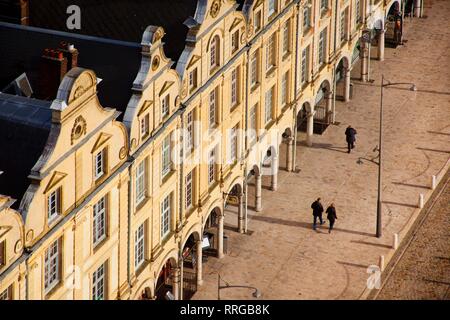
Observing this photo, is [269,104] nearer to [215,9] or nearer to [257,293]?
[215,9]

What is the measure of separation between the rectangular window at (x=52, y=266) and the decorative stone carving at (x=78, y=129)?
16.2 ft

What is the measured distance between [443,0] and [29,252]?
7949cm

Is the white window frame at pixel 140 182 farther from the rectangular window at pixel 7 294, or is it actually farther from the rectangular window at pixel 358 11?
the rectangular window at pixel 358 11

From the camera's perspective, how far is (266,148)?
98.2 metres

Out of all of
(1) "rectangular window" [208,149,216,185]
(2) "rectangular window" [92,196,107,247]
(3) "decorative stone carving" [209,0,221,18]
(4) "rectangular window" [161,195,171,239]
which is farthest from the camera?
(1) "rectangular window" [208,149,216,185]

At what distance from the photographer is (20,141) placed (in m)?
71.2

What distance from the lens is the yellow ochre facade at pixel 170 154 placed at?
69562 mm

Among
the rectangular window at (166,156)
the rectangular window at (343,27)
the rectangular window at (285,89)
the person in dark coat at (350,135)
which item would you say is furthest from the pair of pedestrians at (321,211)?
the rectangular window at (343,27)

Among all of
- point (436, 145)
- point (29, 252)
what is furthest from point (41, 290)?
point (436, 145)

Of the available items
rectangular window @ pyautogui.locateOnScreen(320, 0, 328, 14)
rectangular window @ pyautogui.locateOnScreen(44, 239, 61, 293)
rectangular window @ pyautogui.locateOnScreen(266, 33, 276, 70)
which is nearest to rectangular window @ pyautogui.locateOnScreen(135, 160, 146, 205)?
rectangular window @ pyautogui.locateOnScreen(44, 239, 61, 293)

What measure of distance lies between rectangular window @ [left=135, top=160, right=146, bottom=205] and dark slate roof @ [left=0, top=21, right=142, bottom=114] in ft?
10.6

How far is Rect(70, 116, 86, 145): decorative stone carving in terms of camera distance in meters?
70.6

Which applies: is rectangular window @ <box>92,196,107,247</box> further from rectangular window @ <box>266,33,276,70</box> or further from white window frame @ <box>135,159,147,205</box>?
rectangular window @ <box>266,33,276,70</box>

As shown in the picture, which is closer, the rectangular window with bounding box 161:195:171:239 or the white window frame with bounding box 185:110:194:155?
the rectangular window with bounding box 161:195:171:239
